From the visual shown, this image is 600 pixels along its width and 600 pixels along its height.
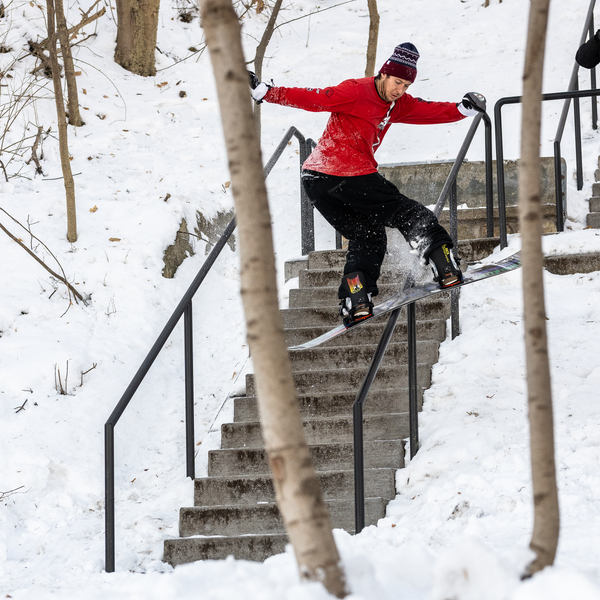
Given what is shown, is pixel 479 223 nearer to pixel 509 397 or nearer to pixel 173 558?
pixel 509 397

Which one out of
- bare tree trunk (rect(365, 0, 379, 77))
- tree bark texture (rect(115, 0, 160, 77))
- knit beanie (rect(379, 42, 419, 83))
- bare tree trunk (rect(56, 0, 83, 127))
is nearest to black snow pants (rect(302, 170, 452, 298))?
knit beanie (rect(379, 42, 419, 83))

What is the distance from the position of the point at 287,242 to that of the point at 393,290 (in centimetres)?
Result: 222

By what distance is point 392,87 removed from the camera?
407 centimetres

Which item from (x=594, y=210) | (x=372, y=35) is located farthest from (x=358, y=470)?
(x=372, y=35)

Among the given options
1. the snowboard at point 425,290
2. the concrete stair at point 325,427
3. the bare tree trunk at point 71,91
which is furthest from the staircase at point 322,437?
the bare tree trunk at point 71,91

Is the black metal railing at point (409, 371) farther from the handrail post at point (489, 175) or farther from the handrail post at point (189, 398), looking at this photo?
the handrail post at point (189, 398)

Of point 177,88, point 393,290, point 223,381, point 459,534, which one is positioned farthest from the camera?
point 177,88

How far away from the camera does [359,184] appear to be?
420cm

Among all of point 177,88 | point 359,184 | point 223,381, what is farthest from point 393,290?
point 177,88

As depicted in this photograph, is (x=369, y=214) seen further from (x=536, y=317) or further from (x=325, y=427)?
(x=536, y=317)

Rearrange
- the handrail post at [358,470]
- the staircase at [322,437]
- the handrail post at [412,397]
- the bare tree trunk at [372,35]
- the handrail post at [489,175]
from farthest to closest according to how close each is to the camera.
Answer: the bare tree trunk at [372,35], the handrail post at [489,175], the handrail post at [412,397], the staircase at [322,437], the handrail post at [358,470]

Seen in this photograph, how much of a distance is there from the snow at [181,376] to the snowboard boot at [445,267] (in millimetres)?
649

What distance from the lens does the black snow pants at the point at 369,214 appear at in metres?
4.16

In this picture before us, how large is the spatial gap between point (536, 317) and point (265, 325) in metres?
0.59
